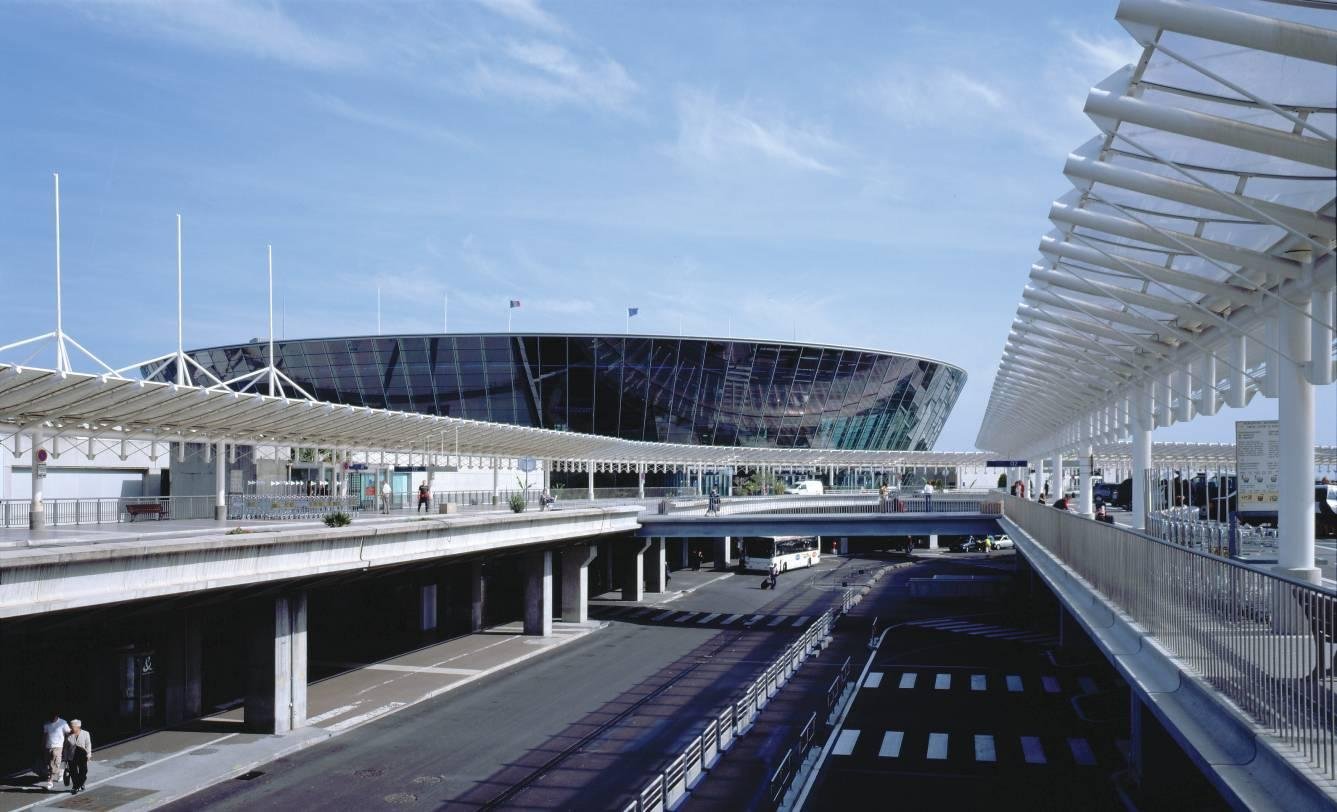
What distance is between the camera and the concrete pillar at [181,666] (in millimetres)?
28859

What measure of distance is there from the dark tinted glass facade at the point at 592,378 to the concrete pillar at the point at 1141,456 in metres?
60.7

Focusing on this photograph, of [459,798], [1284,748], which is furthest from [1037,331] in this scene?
[1284,748]

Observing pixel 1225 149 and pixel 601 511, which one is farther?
pixel 601 511

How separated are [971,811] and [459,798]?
32.7ft

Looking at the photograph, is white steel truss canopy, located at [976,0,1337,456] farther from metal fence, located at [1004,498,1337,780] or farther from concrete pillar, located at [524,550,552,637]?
concrete pillar, located at [524,550,552,637]

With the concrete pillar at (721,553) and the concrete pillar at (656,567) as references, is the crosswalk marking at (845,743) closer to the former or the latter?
the concrete pillar at (656,567)

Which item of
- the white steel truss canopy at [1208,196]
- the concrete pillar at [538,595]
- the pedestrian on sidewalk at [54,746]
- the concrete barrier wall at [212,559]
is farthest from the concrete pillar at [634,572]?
the pedestrian on sidewalk at [54,746]

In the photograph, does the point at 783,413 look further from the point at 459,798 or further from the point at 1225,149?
the point at 1225,149

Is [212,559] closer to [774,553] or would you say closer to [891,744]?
[891,744]

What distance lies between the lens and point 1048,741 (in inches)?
1043

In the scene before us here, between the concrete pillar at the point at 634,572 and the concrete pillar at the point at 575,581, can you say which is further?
the concrete pillar at the point at 634,572

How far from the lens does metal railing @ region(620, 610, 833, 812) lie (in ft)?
64.4

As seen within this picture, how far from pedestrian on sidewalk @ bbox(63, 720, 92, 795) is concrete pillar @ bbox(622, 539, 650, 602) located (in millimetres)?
36085

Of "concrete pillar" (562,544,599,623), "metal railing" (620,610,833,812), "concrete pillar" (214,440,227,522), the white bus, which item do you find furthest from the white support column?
the white bus
